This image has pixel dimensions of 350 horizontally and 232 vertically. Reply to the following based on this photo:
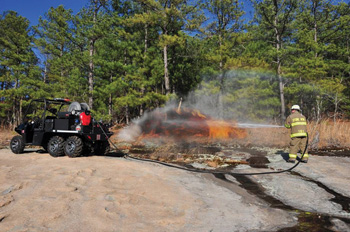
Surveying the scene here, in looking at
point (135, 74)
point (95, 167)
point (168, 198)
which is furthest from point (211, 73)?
point (168, 198)

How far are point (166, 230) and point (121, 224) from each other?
613 mm

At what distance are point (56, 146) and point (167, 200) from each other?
6.25m

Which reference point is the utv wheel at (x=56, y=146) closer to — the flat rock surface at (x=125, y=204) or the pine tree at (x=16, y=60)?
the flat rock surface at (x=125, y=204)

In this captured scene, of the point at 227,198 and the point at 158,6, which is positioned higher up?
the point at 158,6

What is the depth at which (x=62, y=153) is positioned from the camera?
8.74 metres

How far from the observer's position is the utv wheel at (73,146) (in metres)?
8.37

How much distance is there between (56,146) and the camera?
8.66 m

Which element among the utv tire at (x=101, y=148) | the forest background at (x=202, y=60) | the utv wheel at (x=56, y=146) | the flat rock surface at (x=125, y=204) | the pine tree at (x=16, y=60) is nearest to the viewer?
the flat rock surface at (x=125, y=204)

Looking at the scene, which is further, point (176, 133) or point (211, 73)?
point (211, 73)

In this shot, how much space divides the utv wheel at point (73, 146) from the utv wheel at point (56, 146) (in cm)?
21

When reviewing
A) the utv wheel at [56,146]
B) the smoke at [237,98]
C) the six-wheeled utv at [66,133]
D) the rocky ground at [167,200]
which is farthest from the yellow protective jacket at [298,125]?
the smoke at [237,98]

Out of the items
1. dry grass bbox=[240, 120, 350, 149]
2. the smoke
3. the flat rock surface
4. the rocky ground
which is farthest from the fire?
the flat rock surface

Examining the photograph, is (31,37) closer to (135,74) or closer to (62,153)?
(135,74)

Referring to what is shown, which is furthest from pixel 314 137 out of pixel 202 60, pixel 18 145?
pixel 202 60
